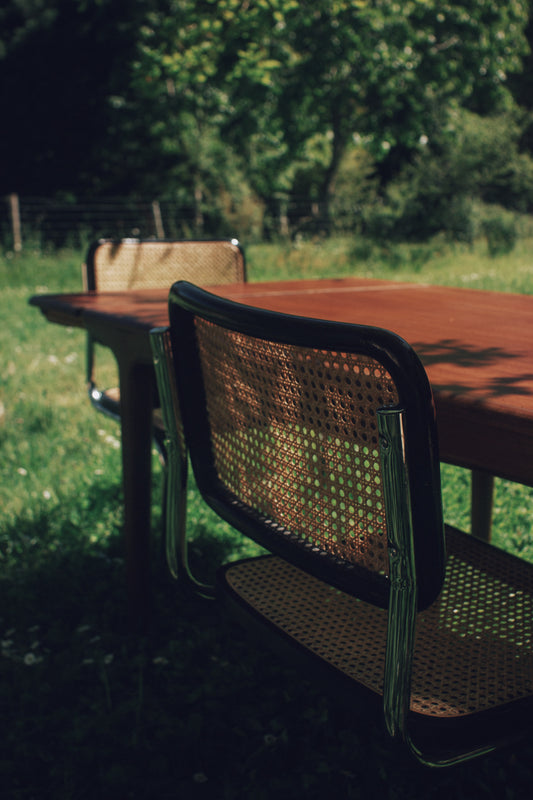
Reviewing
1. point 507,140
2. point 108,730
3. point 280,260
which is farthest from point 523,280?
point 507,140

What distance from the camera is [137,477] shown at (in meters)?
2.22

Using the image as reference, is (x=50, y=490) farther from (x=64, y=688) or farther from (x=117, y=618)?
(x=64, y=688)

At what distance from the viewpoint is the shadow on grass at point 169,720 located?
172 centimetres

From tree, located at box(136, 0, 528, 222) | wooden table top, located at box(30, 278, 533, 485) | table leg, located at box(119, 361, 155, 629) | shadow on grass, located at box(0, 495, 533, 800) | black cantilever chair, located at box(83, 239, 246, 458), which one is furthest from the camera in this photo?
tree, located at box(136, 0, 528, 222)

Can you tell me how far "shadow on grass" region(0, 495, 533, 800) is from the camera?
172 cm

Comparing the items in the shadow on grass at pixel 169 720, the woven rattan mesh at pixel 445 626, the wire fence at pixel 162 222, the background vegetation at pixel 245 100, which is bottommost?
the shadow on grass at pixel 169 720

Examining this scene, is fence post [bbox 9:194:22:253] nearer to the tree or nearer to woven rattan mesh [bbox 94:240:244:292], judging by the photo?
the tree

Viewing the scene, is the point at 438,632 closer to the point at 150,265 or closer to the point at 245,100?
the point at 150,265

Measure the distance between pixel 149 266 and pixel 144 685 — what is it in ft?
6.06

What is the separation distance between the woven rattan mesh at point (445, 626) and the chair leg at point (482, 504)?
84 cm

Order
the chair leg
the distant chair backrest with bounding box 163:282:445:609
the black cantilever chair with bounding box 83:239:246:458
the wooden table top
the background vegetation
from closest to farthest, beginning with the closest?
the distant chair backrest with bounding box 163:282:445:609 < the wooden table top < the chair leg < the black cantilever chair with bounding box 83:239:246:458 < the background vegetation

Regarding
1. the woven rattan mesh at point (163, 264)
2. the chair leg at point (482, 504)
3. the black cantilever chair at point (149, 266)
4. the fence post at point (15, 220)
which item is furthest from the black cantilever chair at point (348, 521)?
the fence post at point (15, 220)

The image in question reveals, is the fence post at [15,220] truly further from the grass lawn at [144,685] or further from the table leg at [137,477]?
the table leg at [137,477]

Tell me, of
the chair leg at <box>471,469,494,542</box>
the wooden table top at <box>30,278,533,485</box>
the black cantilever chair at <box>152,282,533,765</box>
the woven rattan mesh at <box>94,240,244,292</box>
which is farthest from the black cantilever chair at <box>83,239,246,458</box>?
the black cantilever chair at <box>152,282,533,765</box>
